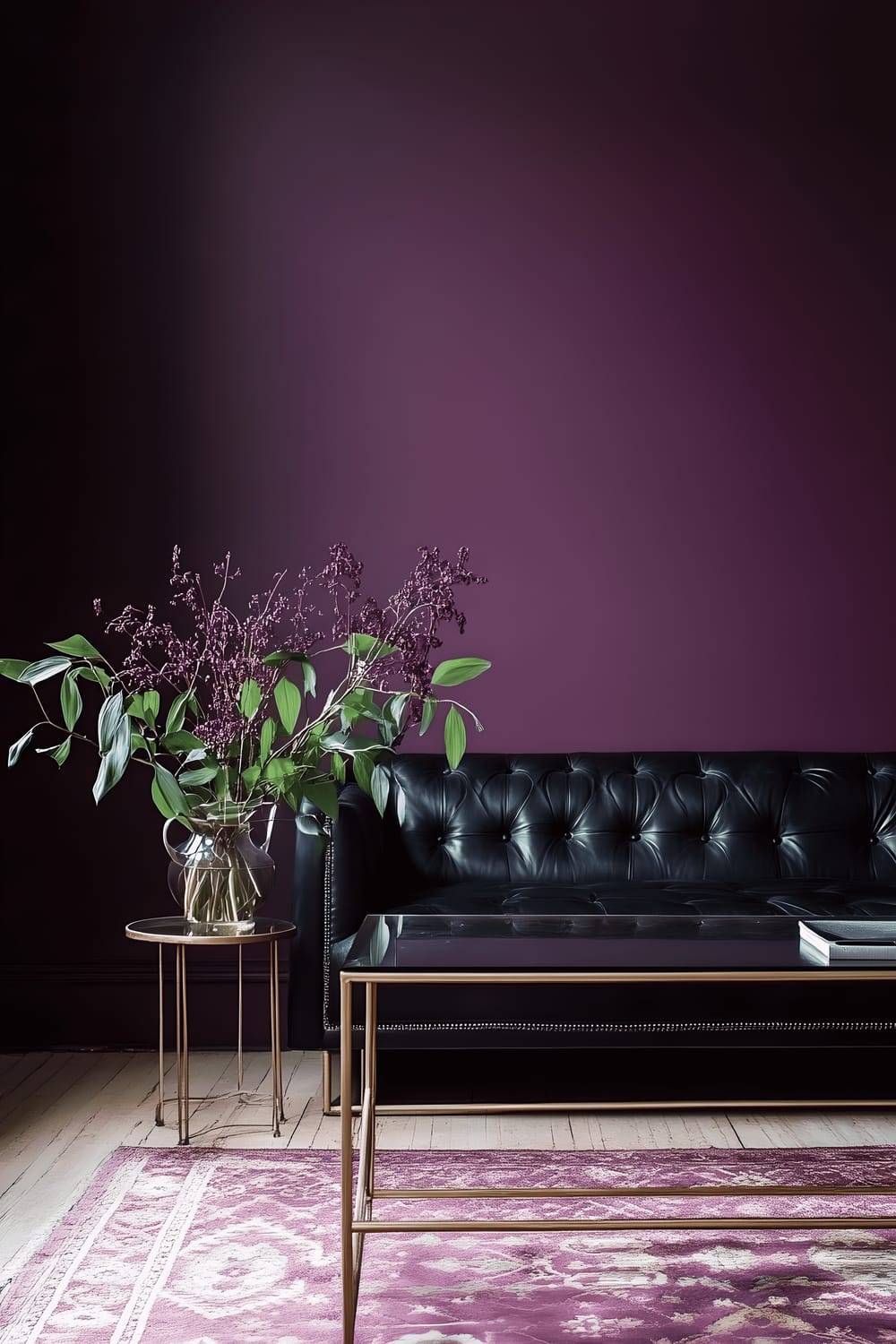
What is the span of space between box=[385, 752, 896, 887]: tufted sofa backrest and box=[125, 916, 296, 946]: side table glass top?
59 centimetres

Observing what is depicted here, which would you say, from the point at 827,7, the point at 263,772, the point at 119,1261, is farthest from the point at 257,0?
the point at 119,1261

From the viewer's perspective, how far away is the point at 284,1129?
2.37 metres

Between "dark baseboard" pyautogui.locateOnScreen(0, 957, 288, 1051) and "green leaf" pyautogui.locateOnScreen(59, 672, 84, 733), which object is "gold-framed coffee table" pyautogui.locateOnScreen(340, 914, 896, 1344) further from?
"dark baseboard" pyautogui.locateOnScreen(0, 957, 288, 1051)

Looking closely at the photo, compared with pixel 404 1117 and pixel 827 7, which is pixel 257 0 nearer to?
pixel 827 7

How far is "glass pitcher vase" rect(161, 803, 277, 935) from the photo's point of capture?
2193mm

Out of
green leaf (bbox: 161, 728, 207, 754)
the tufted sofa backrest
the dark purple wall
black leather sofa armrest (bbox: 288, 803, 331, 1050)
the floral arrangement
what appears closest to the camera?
the floral arrangement

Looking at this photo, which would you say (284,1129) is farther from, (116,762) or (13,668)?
(13,668)

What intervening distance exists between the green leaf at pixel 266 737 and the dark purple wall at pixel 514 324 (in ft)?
3.77

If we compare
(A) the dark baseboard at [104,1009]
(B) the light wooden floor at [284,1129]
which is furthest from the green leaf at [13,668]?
(A) the dark baseboard at [104,1009]

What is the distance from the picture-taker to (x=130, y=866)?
3115 mm

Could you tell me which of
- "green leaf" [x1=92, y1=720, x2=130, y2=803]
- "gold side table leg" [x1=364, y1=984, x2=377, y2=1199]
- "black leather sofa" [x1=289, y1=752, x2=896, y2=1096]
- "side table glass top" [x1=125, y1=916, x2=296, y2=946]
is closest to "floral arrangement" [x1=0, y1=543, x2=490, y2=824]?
"green leaf" [x1=92, y1=720, x2=130, y2=803]

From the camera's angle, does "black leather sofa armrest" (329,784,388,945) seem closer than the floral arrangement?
No

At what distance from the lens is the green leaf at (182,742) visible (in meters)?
2.14

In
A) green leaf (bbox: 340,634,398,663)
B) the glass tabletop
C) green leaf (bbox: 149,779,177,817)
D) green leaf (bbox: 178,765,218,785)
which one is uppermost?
green leaf (bbox: 340,634,398,663)
